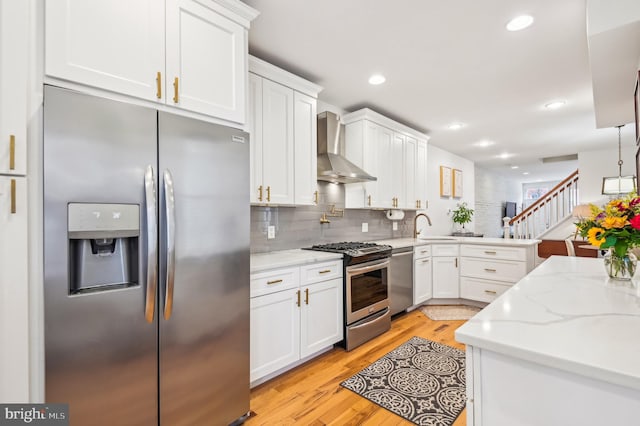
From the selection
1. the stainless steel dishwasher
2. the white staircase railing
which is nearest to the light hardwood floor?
the stainless steel dishwasher

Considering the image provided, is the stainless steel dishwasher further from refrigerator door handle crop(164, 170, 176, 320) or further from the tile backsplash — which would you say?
refrigerator door handle crop(164, 170, 176, 320)

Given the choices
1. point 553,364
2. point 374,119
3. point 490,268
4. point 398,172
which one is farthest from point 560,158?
point 553,364

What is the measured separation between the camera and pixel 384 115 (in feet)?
12.9

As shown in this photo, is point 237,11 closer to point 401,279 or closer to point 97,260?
point 97,260

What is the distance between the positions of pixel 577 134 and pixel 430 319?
398 centimetres

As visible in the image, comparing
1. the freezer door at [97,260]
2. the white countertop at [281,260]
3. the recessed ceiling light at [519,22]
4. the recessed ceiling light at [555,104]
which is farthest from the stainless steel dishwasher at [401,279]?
the freezer door at [97,260]

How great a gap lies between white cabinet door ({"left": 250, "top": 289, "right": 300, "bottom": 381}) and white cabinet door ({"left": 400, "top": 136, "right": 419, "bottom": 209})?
2345 millimetres

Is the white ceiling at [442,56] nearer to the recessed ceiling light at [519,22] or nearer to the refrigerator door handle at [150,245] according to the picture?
the recessed ceiling light at [519,22]

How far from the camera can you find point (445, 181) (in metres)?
5.72

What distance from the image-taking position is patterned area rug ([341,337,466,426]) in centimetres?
187

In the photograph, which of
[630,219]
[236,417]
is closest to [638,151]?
[630,219]

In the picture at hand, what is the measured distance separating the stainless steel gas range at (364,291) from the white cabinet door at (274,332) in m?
0.60

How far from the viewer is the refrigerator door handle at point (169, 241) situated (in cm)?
137

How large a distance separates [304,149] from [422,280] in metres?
2.38
